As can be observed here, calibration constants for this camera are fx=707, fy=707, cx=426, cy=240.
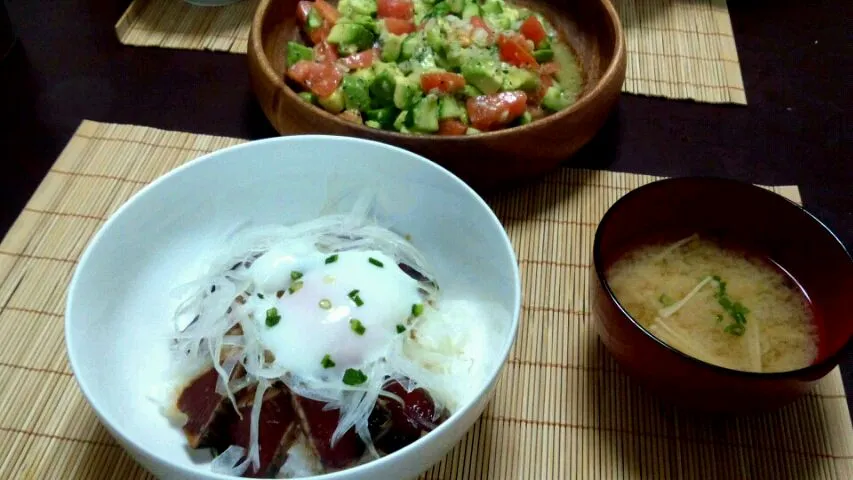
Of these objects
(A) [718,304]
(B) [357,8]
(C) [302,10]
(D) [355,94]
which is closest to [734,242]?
(A) [718,304]

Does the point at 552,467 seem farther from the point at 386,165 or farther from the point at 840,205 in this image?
the point at 840,205

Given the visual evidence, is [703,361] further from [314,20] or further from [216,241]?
[314,20]

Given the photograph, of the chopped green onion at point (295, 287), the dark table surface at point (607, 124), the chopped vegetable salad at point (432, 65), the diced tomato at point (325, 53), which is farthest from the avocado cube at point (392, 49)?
the chopped green onion at point (295, 287)

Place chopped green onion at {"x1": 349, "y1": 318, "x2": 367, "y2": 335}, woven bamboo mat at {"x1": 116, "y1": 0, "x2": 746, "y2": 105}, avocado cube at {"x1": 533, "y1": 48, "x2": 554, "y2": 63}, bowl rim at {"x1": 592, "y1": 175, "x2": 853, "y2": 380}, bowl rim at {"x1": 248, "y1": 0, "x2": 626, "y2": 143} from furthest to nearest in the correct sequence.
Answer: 1. woven bamboo mat at {"x1": 116, "y1": 0, "x2": 746, "y2": 105}
2. avocado cube at {"x1": 533, "y1": 48, "x2": 554, "y2": 63}
3. bowl rim at {"x1": 248, "y1": 0, "x2": 626, "y2": 143}
4. chopped green onion at {"x1": 349, "y1": 318, "x2": 367, "y2": 335}
5. bowl rim at {"x1": 592, "y1": 175, "x2": 853, "y2": 380}

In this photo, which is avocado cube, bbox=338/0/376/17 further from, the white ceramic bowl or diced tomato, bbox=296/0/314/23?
the white ceramic bowl

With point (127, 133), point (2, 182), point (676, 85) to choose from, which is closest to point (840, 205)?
point (676, 85)

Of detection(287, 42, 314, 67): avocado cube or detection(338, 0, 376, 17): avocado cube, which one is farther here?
detection(338, 0, 376, 17): avocado cube

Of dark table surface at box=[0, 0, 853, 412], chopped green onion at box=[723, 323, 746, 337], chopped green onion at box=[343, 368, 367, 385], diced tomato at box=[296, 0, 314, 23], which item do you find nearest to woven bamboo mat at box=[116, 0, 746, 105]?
dark table surface at box=[0, 0, 853, 412]

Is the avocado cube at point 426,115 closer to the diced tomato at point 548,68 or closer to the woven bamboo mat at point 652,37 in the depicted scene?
the diced tomato at point 548,68
